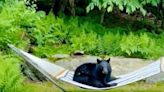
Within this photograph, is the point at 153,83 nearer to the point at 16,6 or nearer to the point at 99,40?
the point at 99,40

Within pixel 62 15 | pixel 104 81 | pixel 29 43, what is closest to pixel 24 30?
pixel 29 43

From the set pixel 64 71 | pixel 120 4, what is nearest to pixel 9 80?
pixel 64 71

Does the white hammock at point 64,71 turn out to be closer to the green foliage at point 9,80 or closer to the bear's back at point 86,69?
the bear's back at point 86,69

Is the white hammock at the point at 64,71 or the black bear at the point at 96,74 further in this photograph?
the black bear at the point at 96,74

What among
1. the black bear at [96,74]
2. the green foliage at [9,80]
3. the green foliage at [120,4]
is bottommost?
the black bear at [96,74]

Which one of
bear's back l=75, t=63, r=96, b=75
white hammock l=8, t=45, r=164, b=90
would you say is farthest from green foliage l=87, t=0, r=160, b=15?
white hammock l=8, t=45, r=164, b=90

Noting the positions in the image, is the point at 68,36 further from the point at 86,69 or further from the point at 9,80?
the point at 9,80

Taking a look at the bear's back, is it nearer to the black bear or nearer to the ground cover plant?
the black bear

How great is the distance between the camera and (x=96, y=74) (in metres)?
7.68

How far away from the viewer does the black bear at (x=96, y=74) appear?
7.42 metres

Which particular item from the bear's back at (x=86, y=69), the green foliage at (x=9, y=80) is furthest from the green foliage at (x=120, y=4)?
the green foliage at (x=9, y=80)

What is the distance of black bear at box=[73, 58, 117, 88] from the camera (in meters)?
7.42

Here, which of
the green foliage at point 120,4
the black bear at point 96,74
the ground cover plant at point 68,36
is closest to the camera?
the black bear at point 96,74

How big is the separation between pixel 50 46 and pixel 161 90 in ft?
7.90
